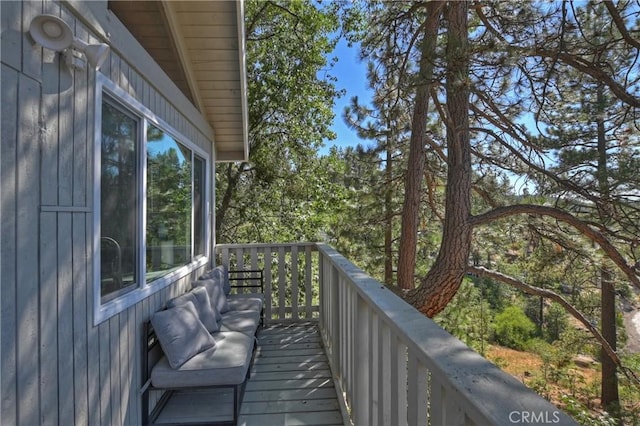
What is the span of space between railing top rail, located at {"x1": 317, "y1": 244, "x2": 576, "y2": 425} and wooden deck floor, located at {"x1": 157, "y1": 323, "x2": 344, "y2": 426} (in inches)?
61.0

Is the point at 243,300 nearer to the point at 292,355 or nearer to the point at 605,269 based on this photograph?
the point at 292,355

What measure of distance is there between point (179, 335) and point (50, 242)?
113 cm

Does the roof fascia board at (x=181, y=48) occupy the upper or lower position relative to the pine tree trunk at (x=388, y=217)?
upper

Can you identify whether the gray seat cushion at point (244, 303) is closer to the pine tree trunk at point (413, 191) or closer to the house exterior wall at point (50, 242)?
the house exterior wall at point (50, 242)

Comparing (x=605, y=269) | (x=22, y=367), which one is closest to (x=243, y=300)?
(x=22, y=367)

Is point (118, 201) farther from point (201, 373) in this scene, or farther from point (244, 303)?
point (244, 303)

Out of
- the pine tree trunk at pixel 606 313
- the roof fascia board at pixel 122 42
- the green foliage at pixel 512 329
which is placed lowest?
the green foliage at pixel 512 329

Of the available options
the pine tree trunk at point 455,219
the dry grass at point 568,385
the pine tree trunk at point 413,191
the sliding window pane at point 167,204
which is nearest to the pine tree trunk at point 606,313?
the dry grass at point 568,385

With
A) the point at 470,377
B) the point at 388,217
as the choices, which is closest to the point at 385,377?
the point at 470,377

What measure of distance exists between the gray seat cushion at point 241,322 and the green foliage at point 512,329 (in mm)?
20479

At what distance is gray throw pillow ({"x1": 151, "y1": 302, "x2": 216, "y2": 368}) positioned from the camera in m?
2.22

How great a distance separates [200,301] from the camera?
9.42 ft

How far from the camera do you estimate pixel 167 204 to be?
2936 mm

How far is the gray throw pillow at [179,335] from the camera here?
87.4 inches
